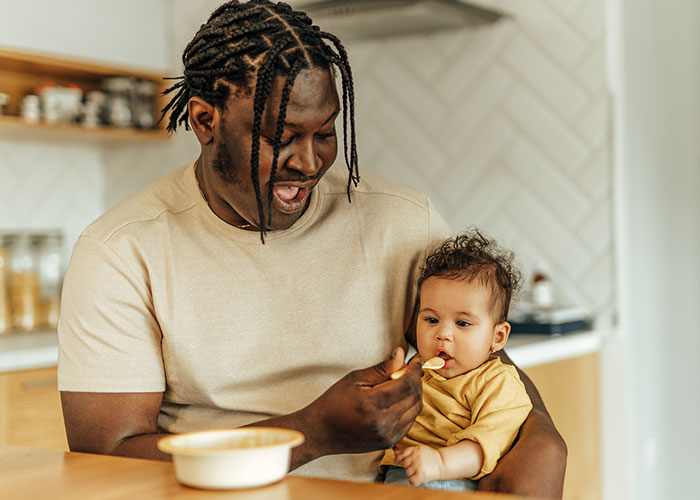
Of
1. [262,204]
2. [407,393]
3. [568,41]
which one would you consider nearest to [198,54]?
[262,204]

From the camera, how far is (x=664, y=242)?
2734mm

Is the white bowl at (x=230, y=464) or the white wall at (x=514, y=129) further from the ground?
the white wall at (x=514, y=129)

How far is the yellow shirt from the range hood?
118cm

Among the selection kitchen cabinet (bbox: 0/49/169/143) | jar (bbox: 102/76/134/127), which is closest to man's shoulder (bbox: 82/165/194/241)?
kitchen cabinet (bbox: 0/49/169/143)

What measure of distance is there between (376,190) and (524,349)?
31.8 inches

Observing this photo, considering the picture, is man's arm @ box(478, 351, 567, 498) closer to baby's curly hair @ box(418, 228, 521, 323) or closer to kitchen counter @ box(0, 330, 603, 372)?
baby's curly hair @ box(418, 228, 521, 323)

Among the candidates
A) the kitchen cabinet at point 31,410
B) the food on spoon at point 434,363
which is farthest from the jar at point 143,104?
the food on spoon at point 434,363

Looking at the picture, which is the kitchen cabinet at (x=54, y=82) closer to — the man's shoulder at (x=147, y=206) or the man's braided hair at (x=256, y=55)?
the man's shoulder at (x=147, y=206)

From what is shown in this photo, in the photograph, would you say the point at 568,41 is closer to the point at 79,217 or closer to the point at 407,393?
the point at 407,393

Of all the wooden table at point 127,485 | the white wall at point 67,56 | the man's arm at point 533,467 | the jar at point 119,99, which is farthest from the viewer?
the jar at point 119,99

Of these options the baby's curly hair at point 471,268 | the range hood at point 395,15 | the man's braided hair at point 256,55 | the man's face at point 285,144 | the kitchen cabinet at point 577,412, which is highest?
the range hood at point 395,15

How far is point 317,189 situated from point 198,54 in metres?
0.31

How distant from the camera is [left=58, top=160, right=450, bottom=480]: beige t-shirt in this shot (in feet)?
4.51

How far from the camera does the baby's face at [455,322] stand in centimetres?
145
